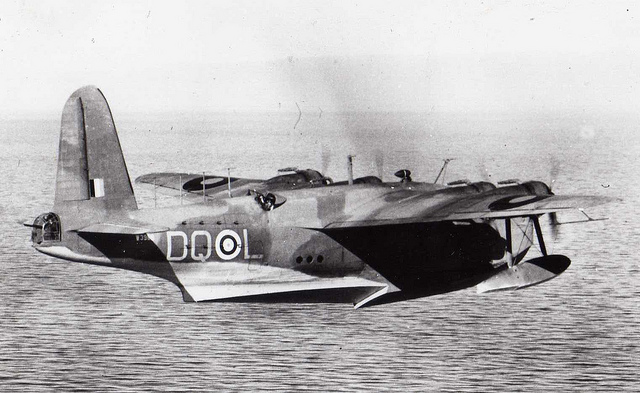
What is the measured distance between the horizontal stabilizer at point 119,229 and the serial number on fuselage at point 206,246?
842 millimetres

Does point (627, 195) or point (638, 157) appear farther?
point (638, 157)

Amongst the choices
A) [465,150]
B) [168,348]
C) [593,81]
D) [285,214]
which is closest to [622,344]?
[285,214]

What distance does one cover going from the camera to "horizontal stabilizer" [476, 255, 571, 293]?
31781 mm

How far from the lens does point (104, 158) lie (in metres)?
32.1

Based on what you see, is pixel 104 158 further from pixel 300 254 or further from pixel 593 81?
pixel 593 81

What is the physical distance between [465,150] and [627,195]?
238 ft

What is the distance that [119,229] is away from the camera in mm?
30547

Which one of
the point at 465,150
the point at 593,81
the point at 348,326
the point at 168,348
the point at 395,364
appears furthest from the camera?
the point at 593,81

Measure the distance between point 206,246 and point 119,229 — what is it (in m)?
2.76

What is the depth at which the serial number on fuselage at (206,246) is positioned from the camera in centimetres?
3188

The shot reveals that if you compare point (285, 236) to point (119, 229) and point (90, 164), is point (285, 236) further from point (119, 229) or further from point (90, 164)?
point (90, 164)

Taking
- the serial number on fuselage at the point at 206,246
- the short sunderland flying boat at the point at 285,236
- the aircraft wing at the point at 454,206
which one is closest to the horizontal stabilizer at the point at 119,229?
the short sunderland flying boat at the point at 285,236

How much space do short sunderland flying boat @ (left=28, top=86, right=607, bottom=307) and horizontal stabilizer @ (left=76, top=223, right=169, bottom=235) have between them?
0.08 meters

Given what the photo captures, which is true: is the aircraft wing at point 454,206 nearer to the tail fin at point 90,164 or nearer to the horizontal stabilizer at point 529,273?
the horizontal stabilizer at point 529,273
